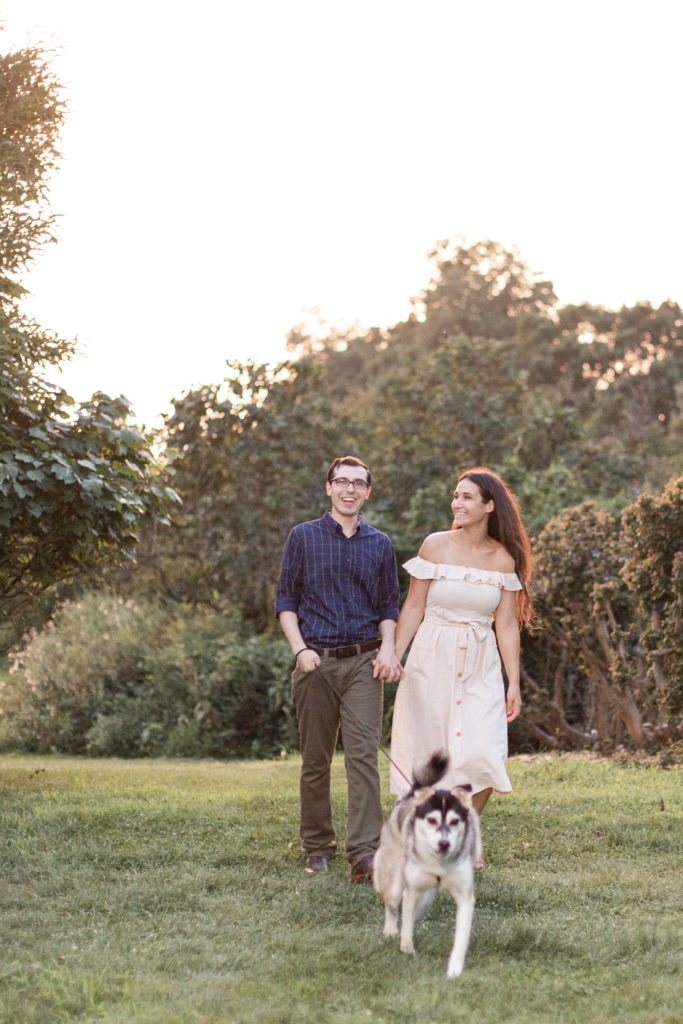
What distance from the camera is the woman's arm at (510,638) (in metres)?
5.99

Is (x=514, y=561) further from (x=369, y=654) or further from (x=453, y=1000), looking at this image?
(x=453, y=1000)

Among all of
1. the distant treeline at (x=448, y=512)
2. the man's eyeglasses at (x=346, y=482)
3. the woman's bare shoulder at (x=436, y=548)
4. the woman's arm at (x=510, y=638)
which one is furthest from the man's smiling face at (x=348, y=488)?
the distant treeline at (x=448, y=512)

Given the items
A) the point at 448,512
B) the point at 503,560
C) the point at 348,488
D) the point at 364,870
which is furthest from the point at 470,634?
the point at 448,512

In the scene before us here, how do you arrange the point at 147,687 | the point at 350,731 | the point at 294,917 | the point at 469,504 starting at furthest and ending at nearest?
the point at 147,687, the point at 350,731, the point at 469,504, the point at 294,917

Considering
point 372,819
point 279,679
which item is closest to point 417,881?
point 372,819

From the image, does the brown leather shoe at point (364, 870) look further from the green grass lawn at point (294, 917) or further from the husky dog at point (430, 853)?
the husky dog at point (430, 853)

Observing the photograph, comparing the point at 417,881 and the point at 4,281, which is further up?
the point at 4,281

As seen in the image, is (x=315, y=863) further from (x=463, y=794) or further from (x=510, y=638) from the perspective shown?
(x=463, y=794)

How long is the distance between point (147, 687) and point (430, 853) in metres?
10.9

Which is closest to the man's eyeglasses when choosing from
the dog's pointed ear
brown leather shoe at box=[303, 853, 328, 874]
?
the dog's pointed ear

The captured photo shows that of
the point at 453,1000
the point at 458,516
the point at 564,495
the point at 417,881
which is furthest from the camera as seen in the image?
the point at 564,495

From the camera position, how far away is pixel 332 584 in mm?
6008

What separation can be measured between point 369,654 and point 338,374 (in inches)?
1494

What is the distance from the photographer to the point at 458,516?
5914 mm
